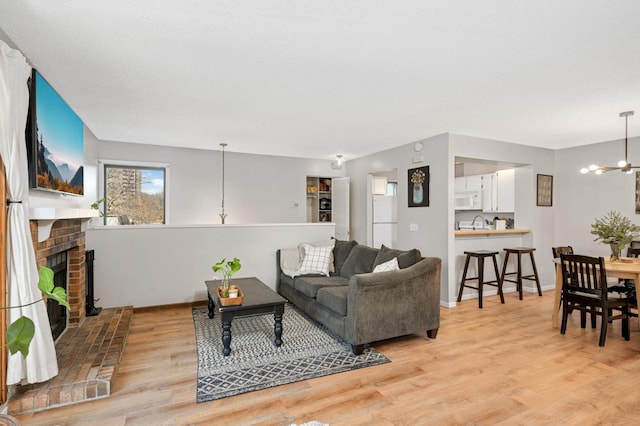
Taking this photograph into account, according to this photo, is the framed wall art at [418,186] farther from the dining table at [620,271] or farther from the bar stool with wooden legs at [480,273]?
the dining table at [620,271]

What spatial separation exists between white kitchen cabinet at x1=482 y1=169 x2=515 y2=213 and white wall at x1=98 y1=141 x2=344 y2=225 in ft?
9.84

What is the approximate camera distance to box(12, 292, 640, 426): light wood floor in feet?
6.80

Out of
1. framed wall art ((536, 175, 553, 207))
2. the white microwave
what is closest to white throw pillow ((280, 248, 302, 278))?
the white microwave

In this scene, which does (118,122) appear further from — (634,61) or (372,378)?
(634,61)

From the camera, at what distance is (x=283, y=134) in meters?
4.70

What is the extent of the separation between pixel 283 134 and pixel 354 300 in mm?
2710

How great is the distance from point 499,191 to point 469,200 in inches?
25.7

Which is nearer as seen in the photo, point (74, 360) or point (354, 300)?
point (74, 360)

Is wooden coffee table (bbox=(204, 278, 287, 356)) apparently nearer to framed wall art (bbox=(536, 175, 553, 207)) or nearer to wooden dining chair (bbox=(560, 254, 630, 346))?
wooden dining chair (bbox=(560, 254, 630, 346))

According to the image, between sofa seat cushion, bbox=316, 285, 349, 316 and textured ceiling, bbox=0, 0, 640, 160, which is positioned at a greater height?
textured ceiling, bbox=0, 0, 640, 160

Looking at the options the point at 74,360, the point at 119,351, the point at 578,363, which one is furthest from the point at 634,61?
the point at 74,360

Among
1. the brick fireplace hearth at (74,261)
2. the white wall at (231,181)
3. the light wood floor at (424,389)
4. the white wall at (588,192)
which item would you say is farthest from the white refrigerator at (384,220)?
the brick fireplace hearth at (74,261)

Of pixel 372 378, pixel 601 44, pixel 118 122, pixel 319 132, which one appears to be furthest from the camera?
pixel 319 132

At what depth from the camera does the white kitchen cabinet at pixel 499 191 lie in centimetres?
580
